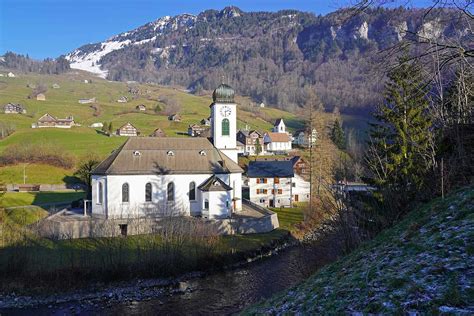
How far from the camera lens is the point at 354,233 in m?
14.1

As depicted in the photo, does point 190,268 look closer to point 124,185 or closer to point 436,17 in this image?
point 124,185

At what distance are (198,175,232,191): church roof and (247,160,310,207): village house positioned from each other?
1381 cm

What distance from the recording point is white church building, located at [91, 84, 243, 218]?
126 ft

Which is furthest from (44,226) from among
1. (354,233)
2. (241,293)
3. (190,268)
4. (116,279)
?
(354,233)

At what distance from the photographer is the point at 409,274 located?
287 inches

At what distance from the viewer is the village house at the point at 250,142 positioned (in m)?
97.3

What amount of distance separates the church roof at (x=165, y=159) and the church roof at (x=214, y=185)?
102cm

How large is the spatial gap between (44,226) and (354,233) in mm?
26843

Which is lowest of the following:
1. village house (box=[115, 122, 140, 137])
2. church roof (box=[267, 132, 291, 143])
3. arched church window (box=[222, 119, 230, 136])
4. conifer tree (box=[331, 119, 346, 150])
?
arched church window (box=[222, 119, 230, 136])

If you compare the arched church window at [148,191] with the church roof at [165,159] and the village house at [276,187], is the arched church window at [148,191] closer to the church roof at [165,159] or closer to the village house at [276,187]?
the church roof at [165,159]

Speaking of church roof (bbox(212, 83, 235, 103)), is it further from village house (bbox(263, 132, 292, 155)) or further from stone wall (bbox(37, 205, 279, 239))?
village house (bbox(263, 132, 292, 155))

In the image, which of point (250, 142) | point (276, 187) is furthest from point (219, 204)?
point (250, 142)

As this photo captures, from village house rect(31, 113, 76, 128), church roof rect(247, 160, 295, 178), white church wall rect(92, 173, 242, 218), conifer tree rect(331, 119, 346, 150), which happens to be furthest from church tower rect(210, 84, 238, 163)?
village house rect(31, 113, 76, 128)

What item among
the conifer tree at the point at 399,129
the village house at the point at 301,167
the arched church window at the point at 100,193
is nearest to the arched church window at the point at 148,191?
the arched church window at the point at 100,193
